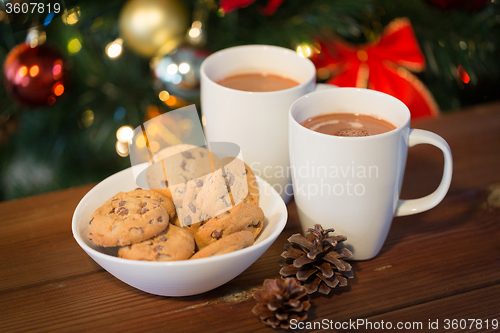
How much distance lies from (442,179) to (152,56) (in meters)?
0.72

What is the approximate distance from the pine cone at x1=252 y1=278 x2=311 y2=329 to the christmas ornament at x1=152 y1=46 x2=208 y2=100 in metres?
0.57

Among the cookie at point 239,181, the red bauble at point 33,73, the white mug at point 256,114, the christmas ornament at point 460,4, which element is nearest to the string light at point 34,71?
the red bauble at point 33,73

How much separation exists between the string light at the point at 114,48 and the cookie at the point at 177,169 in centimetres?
39

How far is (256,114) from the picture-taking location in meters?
0.75

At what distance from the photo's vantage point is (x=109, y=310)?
604 mm

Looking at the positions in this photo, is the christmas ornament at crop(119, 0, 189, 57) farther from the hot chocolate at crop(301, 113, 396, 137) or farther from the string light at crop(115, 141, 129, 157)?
the hot chocolate at crop(301, 113, 396, 137)

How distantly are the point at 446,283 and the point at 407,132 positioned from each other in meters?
0.24

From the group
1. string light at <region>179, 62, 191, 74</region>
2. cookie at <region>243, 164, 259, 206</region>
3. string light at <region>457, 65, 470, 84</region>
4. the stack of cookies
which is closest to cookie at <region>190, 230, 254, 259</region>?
the stack of cookies

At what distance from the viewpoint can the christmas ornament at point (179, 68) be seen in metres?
0.97

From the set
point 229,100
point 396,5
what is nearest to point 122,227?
point 229,100

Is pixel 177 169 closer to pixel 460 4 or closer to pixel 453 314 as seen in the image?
pixel 453 314

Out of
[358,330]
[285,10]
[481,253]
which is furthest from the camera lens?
[285,10]

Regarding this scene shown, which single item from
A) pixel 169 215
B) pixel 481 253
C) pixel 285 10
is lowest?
pixel 481 253

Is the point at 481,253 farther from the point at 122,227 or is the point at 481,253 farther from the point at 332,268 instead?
the point at 122,227
